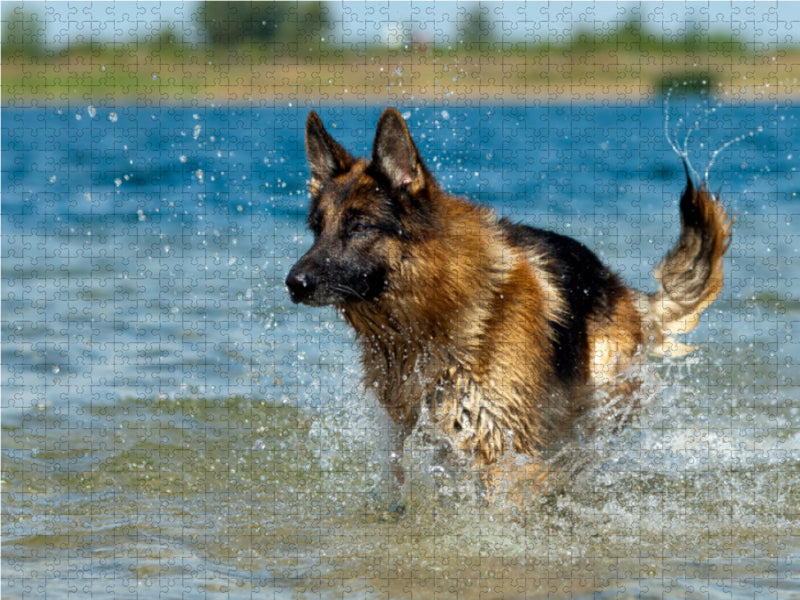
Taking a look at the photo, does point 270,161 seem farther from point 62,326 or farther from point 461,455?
point 461,455

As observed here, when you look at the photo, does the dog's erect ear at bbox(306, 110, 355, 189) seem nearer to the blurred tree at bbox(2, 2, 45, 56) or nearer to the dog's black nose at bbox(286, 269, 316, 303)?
the dog's black nose at bbox(286, 269, 316, 303)

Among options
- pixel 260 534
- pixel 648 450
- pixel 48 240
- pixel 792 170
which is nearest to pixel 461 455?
pixel 260 534

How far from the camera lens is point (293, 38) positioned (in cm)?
906

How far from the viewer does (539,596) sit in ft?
14.4

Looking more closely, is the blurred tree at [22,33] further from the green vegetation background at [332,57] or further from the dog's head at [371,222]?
the dog's head at [371,222]

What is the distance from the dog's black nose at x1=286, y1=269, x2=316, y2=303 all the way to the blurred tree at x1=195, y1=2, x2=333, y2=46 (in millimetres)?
2437

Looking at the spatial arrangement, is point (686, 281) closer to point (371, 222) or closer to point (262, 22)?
point (371, 222)

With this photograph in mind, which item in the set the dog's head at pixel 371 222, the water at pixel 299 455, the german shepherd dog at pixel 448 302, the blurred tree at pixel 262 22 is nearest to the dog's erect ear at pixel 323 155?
the german shepherd dog at pixel 448 302

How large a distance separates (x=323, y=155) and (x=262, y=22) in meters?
3.59

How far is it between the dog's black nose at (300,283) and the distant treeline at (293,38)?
1.87m

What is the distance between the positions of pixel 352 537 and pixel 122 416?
2.76 meters

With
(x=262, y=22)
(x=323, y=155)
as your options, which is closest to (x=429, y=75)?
(x=262, y=22)

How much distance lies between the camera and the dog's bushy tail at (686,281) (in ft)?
21.3
